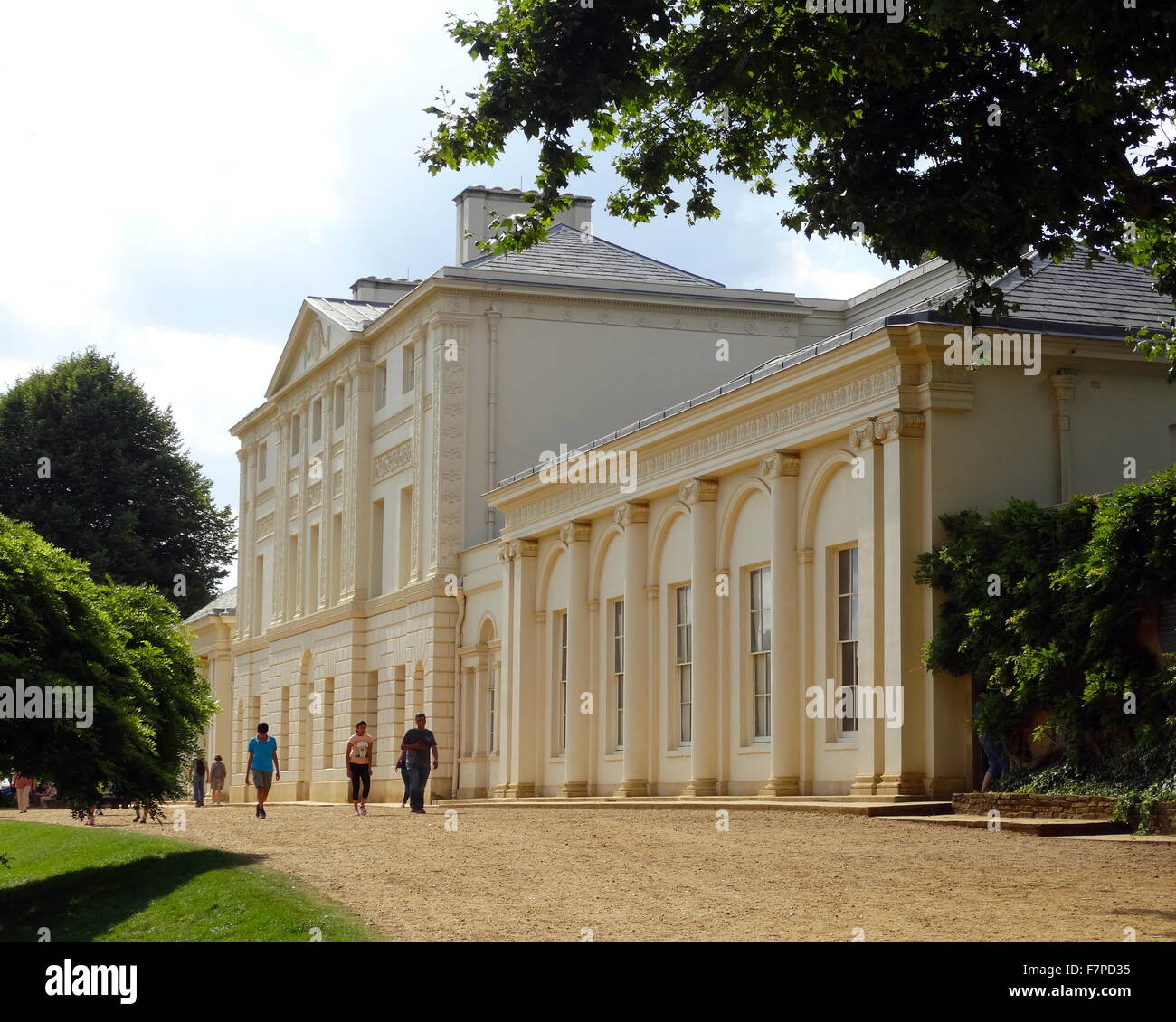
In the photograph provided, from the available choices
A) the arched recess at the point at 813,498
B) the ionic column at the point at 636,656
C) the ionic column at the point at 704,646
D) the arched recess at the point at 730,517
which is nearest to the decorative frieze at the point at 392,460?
the ionic column at the point at 636,656

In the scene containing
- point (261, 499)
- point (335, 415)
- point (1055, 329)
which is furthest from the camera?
point (261, 499)

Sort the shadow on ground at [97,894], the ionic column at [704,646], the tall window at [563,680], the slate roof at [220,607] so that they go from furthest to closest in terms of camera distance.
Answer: the slate roof at [220,607] → the tall window at [563,680] → the ionic column at [704,646] → the shadow on ground at [97,894]

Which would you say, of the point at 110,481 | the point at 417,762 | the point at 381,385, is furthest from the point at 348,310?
the point at 417,762

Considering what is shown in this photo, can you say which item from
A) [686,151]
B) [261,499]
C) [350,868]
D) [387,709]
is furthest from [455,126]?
[261,499]

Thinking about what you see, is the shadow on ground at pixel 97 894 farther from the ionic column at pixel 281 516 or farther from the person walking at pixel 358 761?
the ionic column at pixel 281 516

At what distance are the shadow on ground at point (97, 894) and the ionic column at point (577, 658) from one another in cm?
1464

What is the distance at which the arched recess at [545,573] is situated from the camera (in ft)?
119

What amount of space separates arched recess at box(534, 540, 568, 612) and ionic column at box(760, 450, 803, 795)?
9.56 meters

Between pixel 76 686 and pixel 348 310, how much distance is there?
33685mm

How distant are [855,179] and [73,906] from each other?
414 inches

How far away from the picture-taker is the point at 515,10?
15.6 metres

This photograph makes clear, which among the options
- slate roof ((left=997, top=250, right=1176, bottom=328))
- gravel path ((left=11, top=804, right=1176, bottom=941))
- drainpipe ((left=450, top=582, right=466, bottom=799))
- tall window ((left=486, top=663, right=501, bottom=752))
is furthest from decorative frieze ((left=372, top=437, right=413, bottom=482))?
gravel path ((left=11, top=804, right=1176, bottom=941))

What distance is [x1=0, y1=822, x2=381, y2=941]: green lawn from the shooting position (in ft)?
43.7
